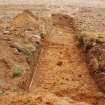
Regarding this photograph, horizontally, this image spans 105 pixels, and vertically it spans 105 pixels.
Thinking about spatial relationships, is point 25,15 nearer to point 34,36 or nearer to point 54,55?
point 34,36

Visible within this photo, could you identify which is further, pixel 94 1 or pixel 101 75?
pixel 94 1

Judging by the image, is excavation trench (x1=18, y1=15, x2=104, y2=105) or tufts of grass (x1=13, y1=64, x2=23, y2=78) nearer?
excavation trench (x1=18, y1=15, x2=104, y2=105)

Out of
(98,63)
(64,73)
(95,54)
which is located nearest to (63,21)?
(95,54)

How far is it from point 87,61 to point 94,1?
18.8m

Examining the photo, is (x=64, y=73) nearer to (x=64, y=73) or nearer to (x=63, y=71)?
(x=64, y=73)

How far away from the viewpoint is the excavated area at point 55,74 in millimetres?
11354

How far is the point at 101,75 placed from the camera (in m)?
14.2

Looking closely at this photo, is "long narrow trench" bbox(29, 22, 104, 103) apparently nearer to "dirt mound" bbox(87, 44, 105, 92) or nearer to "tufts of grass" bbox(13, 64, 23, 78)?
"dirt mound" bbox(87, 44, 105, 92)

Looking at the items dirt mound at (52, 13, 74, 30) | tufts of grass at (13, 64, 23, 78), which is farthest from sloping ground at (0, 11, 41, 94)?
dirt mound at (52, 13, 74, 30)

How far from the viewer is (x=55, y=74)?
15.5 meters

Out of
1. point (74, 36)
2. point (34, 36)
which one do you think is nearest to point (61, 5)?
point (74, 36)

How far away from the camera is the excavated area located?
447 inches

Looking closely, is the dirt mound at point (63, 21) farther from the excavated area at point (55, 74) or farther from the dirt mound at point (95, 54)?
the dirt mound at point (95, 54)

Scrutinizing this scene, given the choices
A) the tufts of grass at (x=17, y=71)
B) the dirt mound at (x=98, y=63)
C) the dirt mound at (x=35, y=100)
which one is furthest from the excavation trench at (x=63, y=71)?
the dirt mound at (x=35, y=100)
